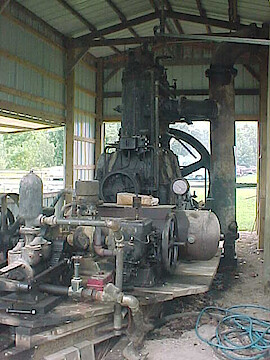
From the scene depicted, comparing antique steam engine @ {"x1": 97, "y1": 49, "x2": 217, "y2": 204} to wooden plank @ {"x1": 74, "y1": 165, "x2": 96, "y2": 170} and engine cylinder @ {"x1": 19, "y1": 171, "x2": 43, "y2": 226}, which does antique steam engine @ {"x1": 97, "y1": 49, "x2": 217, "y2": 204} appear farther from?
wooden plank @ {"x1": 74, "y1": 165, "x2": 96, "y2": 170}

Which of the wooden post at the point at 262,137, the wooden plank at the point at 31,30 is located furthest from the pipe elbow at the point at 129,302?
the wooden post at the point at 262,137

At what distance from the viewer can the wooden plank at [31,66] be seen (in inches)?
286

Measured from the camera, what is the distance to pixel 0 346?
324 centimetres

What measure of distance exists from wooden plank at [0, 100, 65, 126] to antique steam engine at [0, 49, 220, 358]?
1.74 m

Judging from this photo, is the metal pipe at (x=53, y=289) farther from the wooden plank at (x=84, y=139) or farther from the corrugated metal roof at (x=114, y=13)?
the wooden plank at (x=84, y=139)

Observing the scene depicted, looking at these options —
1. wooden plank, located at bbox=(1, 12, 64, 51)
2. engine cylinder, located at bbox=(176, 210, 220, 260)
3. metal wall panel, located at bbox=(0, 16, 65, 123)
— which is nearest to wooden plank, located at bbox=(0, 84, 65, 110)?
metal wall panel, located at bbox=(0, 16, 65, 123)

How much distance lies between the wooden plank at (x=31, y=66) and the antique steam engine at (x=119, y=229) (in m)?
1.89

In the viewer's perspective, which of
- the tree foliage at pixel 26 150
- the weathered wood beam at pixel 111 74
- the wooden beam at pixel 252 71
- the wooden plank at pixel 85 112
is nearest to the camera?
the wooden plank at pixel 85 112

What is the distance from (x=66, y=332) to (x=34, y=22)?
20.6 ft

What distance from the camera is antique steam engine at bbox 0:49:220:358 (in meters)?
3.48

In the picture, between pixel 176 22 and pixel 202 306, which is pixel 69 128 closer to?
pixel 176 22

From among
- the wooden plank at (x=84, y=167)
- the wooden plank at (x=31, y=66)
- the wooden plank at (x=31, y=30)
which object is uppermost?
the wooden plank at (x=31, y=30)

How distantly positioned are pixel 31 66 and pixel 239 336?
5779mm

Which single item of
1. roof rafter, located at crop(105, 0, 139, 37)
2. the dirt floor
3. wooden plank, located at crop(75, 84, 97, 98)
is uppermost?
roof rafter, located at crop(105, 0, 139, 37)
